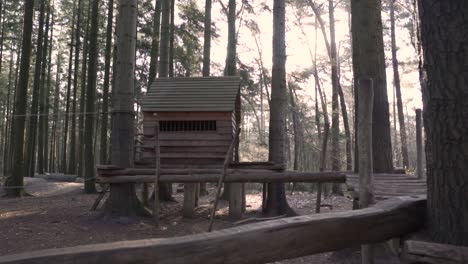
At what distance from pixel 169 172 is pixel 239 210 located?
279cm

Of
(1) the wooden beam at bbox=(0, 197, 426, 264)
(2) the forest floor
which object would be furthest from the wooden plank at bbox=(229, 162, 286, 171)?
(1) the wooden beam at bbox=(0, 197, 426, 264)

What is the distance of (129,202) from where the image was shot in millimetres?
10766

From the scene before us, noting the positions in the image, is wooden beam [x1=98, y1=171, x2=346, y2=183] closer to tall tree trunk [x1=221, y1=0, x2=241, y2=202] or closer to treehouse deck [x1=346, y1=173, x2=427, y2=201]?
treehouse deck [x1=346, y1=173, x2=427, y2=201]

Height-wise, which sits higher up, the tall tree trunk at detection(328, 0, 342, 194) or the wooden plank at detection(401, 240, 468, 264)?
the tall tree trunk at detection(328, 0, 342, 194)

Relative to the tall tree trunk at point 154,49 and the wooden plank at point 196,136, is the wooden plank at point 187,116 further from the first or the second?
the tall tree trunk at point 154,49

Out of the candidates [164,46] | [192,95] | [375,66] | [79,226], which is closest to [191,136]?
[192,95]

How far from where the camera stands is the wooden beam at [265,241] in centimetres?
192

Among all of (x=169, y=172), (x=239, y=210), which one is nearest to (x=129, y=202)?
(x=169, y=172)

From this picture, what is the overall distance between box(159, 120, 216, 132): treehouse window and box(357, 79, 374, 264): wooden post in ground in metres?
7.30

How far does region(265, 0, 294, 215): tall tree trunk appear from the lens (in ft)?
40.6

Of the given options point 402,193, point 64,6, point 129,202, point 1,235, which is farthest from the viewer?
point 64,6

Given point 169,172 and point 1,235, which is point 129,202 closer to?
point 169,172

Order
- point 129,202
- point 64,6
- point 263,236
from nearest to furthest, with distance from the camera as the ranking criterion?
point 263,236 < point 129,202 < point 64,6

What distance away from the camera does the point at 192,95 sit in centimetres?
1218
